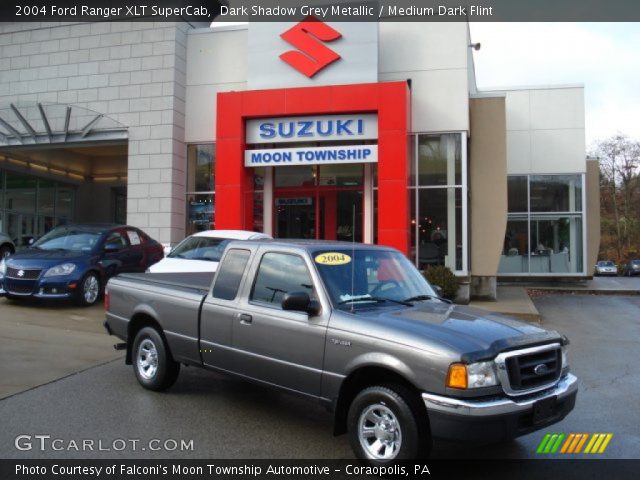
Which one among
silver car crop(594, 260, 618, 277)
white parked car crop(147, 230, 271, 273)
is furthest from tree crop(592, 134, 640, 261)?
white parked car crop(147, 230, 271, 273)

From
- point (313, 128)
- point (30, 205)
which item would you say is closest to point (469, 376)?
point (313, 128)

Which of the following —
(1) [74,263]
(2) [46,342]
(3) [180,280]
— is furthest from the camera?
(1) [74,263]

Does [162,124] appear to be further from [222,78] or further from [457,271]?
[457,271]

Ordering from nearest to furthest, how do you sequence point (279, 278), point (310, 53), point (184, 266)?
point (279, 278), point (184, 266), point (310, 53)

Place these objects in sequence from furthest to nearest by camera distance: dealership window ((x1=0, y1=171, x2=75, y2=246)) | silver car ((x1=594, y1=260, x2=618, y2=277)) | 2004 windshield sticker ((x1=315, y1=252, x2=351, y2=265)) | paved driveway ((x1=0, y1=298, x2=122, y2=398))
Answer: silver car ((x1=594, y1=260, x2=618, y2=277))
dealership window ((x1=0, y1=171, x2=75, y2=246))
paved driveway ((x1=0, y1=298, x2=122, y2=398))
2004 windshield sticker ((x1=315, y1=252, x2=351, y2=265))

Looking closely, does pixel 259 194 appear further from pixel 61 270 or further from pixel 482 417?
pixel 482 417

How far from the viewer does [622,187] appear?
194ft

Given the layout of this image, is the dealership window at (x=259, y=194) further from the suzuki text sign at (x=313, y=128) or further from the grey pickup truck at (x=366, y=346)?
the grey pickup truck at (x=366, y=346)

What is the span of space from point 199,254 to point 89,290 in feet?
9.01

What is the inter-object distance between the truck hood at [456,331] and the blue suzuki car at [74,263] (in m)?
8.80

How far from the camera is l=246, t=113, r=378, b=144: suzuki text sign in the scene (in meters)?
15.1

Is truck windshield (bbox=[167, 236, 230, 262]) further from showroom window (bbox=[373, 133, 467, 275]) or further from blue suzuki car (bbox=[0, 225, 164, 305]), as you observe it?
showroom window (bbox=[373, 133, 467, 275])

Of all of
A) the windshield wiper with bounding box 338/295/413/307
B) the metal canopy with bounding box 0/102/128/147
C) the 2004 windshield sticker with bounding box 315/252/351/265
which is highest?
the metal canopy with bounding box 0/102/128/147

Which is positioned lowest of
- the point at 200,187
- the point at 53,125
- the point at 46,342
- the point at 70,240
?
the point at 46,342
